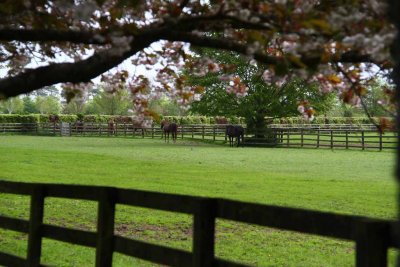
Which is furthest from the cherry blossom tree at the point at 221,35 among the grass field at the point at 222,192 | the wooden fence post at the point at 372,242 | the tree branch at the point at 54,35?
the grass field at the point at 222,192

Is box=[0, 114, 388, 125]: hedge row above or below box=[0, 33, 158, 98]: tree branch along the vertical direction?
above

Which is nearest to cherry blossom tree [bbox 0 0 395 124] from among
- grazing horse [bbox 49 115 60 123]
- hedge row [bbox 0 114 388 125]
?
hedge row [bbox 0 114 388 125]

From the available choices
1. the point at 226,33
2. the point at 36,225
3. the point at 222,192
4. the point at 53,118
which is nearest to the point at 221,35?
the point at 226,33

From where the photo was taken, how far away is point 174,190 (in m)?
16.8

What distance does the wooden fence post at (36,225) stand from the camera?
622cm

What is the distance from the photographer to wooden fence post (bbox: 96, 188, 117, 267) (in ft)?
18.0

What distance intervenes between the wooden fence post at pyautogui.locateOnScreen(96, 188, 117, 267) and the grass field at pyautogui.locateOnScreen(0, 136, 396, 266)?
142 inches

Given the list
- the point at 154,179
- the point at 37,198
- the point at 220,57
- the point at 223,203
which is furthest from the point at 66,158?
the point at 223,203

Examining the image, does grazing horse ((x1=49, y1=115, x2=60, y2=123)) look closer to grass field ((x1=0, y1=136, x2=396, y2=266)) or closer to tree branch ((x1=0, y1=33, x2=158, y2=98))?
grass field ((x1=0, y1=136, x2=396, y2=266))

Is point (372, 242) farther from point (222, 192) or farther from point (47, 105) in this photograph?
point (47, 105)

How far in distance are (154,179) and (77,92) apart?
46.1ft

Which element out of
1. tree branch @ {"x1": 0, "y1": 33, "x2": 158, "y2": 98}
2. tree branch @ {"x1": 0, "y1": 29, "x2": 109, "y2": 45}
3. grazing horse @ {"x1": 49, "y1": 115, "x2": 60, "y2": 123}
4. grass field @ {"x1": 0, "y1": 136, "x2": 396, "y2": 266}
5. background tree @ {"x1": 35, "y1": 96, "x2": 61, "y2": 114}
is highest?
background tree @ {"x1": 35, "y1": 96, "x2": 61, "y2": 114}

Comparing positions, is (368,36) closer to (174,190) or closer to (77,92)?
(77,92)

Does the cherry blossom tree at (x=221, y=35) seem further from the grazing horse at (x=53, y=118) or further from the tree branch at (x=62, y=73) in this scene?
the grazing horse at (x=53, y=118)
